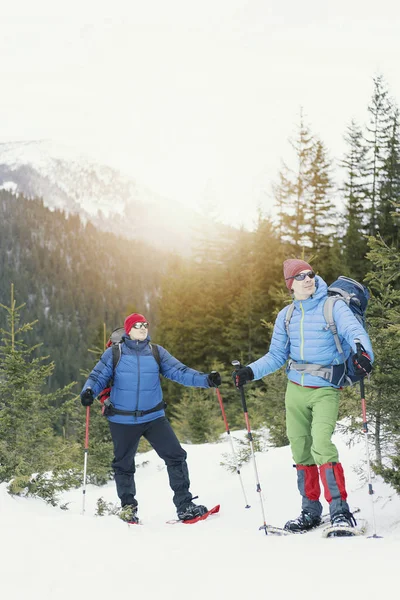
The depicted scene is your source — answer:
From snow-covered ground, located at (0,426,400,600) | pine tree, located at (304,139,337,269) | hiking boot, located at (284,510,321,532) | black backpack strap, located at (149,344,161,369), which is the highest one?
pine tree, located at (304,139,337,269)

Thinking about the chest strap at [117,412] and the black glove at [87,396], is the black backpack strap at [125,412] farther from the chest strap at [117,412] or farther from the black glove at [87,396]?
the black glove at [87,396]

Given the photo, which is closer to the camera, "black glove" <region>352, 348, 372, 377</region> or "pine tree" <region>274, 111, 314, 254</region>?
"black glove" <region>352, 348, 372, 377</region>

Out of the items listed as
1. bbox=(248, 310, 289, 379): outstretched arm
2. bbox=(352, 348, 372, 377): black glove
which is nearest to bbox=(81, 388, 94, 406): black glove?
bbox=(248, 310, 289, 379): outstretched arm

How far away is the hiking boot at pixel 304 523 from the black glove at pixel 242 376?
1427 millimetres

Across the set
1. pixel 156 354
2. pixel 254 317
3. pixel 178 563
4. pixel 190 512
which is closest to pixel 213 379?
pixel 156 354

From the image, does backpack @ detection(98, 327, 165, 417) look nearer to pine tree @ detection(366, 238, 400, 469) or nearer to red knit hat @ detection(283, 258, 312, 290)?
red knit hat @ detection(283, 258, 312, 290)

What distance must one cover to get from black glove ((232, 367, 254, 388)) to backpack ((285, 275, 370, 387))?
424mm

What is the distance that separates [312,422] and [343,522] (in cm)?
92

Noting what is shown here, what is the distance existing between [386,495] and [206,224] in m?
37.3

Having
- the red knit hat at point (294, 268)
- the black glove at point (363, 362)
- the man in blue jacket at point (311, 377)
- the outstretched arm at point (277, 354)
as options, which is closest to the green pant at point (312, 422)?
the man in blue jacket at point (311, 377)

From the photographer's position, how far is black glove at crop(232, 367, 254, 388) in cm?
536

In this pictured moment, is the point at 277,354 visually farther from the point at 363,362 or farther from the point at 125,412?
the point at 125,412

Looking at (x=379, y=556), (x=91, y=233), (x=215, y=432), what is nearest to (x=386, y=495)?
(x=379, y=556)

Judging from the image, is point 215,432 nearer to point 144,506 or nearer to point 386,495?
point 144,506
